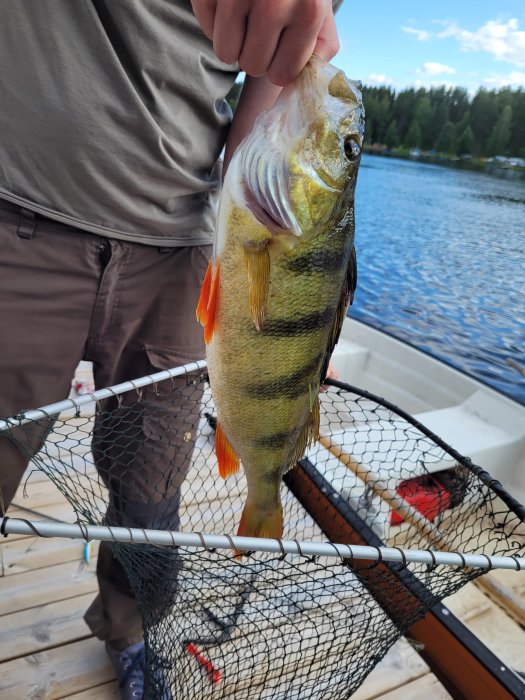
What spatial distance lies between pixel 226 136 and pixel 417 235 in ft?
57.8

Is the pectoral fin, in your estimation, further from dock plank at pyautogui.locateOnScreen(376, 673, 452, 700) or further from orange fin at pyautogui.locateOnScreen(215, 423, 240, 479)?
dock plank at pyautogui.locateOnScreen(376, 673, 452, 700)

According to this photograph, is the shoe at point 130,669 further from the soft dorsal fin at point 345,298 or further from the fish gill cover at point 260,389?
the soft dorsal fin at point 345,298

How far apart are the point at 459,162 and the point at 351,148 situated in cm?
4636

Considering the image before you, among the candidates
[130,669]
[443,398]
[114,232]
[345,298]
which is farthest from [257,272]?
[443,398]

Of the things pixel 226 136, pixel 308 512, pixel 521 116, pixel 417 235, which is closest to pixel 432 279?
pixel 417 235

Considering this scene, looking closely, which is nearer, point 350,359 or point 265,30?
point 265,30

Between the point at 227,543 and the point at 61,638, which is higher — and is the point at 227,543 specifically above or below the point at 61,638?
above

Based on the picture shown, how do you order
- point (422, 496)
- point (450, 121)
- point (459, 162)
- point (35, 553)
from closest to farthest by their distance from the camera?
point (35, 553) → point (422, 496) → point (450, 121) → point (459, 162)

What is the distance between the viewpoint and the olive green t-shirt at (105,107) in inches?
45.6

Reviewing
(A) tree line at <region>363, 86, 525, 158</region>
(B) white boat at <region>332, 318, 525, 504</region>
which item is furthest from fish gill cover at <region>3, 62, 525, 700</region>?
(A) tree line at <region>363, 86, 525, 158</region>

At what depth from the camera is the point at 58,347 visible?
4.59ft

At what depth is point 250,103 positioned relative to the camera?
54.6 inches

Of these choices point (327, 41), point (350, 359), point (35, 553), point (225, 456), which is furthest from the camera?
point (350, 359)

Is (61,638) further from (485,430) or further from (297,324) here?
(485,430)
